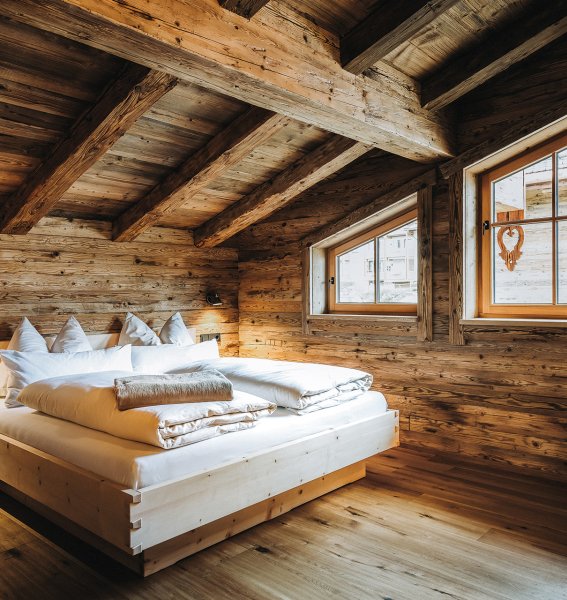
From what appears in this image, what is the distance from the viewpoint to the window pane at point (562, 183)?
11.5 ft

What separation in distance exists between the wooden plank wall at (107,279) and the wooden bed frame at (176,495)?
1357 millimetres

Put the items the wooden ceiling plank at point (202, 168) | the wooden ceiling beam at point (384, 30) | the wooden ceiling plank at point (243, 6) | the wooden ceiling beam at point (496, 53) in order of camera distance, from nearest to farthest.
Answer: the wooden ceiling plank at point (243, 6)
the wooden ceiling beam at point (384, 30)
the wooden ceiling beam at point (496, 53)
the wooden ceiling plank at point (202, 168)

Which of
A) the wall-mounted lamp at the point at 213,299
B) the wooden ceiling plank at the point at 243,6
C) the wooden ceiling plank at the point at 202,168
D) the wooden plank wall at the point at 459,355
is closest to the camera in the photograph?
the wooden ceiling plank at the point at 243,6

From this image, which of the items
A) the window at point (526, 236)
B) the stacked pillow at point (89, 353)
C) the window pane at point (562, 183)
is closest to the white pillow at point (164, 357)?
the stacked pillow at point (89, 353)

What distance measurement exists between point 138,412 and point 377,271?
254cm

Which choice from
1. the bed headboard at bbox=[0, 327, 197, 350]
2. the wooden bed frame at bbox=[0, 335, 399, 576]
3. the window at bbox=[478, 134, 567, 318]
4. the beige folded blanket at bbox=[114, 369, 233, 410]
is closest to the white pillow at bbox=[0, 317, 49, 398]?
the bed headboard at bbox=[0, 327, 197, 350]

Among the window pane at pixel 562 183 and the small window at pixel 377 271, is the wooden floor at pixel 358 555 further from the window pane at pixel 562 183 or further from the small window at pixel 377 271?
the window pane at pixel 562 183

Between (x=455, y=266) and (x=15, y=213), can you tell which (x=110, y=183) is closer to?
(x=15, y=213)

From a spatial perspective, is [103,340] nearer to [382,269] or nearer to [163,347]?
[163,347]

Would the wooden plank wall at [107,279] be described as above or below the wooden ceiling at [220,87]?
below

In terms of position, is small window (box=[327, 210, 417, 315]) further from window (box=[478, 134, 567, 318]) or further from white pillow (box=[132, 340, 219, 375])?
white pillow (box=[132, 340, 219, 375])

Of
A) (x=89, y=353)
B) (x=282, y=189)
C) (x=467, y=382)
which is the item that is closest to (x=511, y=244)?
(x=467, y=382)

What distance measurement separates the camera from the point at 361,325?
439 centimetres

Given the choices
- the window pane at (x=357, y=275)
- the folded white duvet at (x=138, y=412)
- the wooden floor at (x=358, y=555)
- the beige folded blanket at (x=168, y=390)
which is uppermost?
the window pane at (x=357, y=275)
